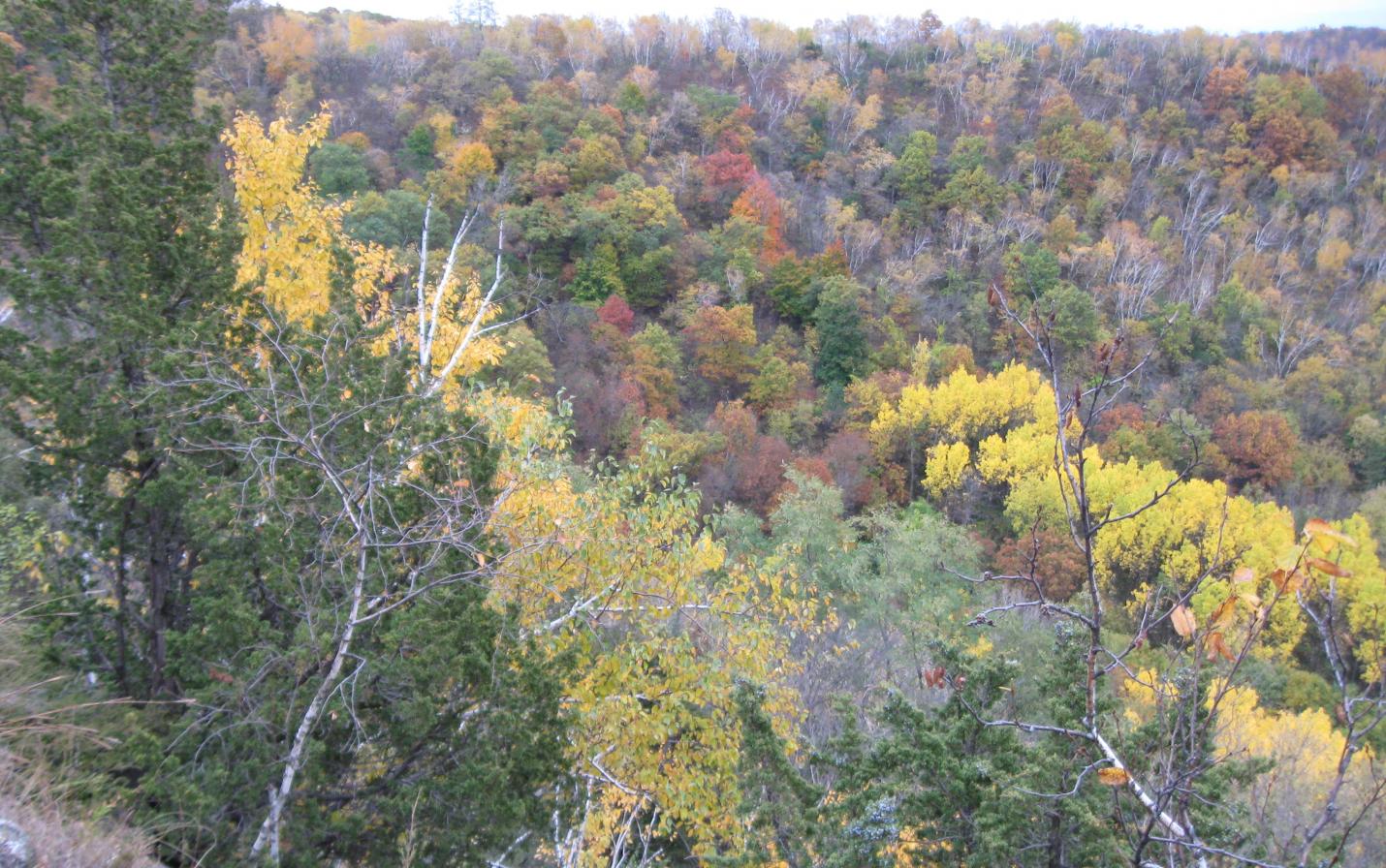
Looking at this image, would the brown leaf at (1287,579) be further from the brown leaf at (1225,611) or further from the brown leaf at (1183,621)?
the brown leaf at (1183,621)

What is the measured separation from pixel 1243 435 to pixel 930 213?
20057 mm

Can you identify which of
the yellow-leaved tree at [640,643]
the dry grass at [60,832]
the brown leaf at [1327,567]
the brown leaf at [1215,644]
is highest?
the brown leaf at [1327,567]

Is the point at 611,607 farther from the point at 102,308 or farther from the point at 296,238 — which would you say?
the point at 296,238

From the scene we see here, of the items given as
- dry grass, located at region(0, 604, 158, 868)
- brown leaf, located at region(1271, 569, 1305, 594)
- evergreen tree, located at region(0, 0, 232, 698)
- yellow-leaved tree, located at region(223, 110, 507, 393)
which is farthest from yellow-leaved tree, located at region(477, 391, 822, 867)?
brown leaf, located at region(1271, 569, 1305, 594)

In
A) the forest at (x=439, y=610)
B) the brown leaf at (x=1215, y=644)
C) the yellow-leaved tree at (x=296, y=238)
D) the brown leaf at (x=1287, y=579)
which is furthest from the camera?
the yellow-leaved tree at (x=296, y=238)

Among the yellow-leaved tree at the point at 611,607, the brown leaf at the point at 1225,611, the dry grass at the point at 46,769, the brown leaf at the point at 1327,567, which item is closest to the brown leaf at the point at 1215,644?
the brown leaf at the point at 1225,611

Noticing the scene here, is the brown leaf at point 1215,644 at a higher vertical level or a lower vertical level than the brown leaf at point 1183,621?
lower

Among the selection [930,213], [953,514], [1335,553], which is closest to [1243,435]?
[953,514]

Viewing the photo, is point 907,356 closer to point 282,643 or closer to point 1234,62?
point 282,643

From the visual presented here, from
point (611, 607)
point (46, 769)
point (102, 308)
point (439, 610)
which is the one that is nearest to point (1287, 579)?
point (439, 610)

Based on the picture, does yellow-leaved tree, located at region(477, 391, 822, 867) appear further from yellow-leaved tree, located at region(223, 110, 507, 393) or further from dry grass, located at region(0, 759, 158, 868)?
dry grass, located at region(0, 759, 158, 868)

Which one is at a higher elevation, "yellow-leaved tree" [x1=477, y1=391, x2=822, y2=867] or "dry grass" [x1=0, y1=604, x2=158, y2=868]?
"dry grass" [x1=0, y1=604, x2=158, y2=868]

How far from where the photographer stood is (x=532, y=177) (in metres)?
34.2

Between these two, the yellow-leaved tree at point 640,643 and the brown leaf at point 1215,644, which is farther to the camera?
the yellow-leaved tree at point 640,643
